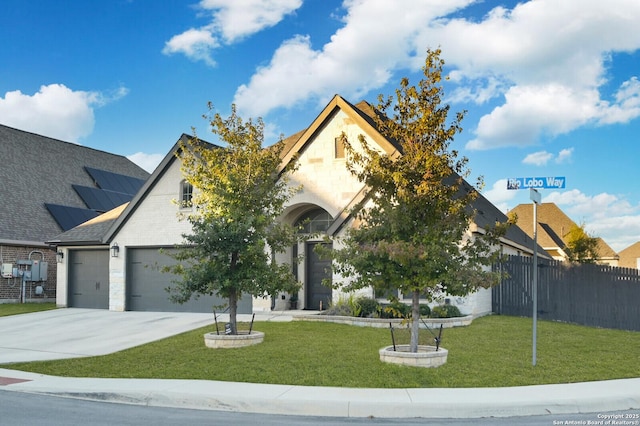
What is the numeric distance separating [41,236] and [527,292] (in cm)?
2204

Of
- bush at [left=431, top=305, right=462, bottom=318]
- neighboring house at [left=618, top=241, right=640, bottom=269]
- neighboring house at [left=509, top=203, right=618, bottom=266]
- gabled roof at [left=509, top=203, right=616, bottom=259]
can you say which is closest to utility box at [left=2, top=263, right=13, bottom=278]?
bush at [left=431, top=305, right=462, bottom=318]

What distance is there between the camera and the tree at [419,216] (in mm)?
11094

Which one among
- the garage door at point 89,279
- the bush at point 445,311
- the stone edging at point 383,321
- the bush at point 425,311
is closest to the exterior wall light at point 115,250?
the garage door at point 89,279

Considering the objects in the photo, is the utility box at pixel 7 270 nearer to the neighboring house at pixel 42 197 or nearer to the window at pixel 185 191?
the neighboring house at pixel 42 197

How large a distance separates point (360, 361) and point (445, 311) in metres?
6.58

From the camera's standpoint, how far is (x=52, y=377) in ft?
36.8

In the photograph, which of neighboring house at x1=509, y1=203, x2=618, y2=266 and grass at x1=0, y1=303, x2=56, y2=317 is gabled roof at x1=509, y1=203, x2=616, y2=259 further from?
grass at x1=0, y1=303, x2=56, y2=317

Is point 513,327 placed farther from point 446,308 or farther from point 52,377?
point 52,377

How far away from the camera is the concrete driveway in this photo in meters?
14.4

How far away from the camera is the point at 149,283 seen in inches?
916

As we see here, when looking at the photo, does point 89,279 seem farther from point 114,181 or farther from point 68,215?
point 114,181

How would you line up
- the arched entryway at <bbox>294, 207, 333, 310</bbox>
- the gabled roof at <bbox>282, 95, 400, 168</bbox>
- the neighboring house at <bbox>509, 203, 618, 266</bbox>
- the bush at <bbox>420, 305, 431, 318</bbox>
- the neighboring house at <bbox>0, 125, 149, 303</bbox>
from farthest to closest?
the neighboring house at <bbox>509, 203, 618, 266</bbox> → the neighboring house at <bbox>0, 125, 149, 303</bbox> → the arched entryway at <bbox>294, 207, 333, 310</bbox> → the gabled roof at <bbox>282, 95, 400, 168</bbox> → the bush at <bbox>420, 305, 431, 318</bbox>

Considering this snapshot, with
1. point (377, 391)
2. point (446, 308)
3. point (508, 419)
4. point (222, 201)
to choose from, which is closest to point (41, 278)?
point (222, 201)

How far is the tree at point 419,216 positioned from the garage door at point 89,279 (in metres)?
15.7
